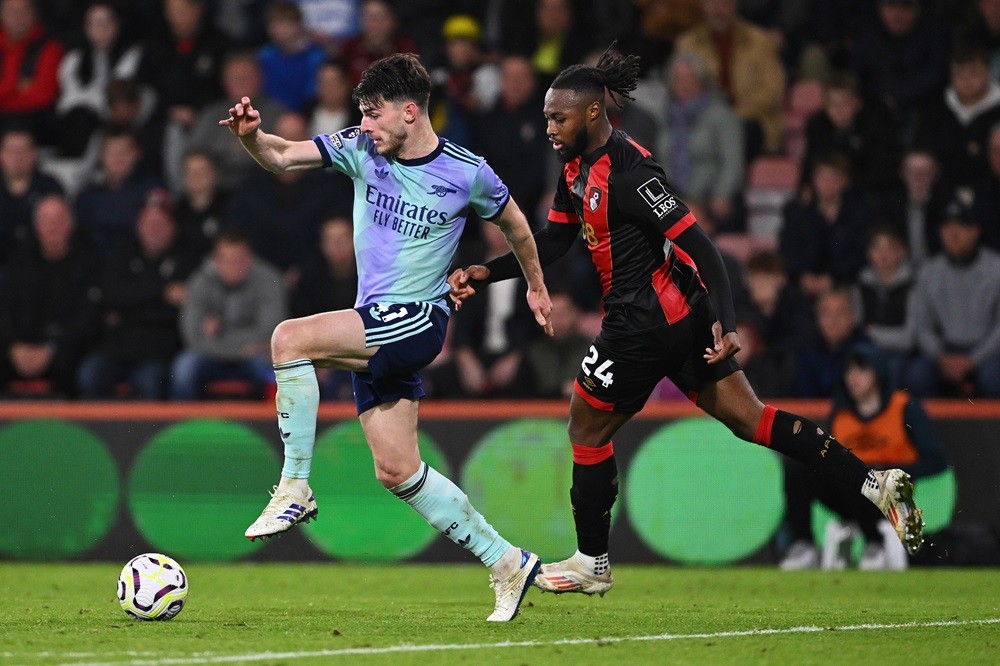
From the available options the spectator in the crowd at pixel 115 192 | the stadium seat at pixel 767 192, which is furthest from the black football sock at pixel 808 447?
the spectator in the crowd at pixel 115 192

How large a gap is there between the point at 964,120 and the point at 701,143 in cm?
231

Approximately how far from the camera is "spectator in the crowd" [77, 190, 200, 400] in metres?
12.9

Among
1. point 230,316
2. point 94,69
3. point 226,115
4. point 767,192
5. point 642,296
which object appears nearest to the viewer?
point 642,296

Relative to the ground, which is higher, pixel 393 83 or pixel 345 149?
pixel 393 83

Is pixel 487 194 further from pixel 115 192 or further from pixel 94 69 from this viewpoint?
pixel 94 69

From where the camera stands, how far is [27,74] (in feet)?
50.3

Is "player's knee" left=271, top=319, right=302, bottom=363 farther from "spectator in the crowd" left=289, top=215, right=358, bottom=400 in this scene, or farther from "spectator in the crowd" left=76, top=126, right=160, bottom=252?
"spectator in the crowd" left=76, top=126, right=160, bottom=252

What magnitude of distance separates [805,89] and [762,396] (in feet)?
13.1

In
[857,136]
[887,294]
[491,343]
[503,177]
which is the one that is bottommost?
[491,343]

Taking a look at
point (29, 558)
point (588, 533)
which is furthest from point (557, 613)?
point (29, 558)

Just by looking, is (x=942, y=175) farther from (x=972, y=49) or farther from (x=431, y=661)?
(x=431, y=661)

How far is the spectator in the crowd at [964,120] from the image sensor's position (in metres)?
13.3

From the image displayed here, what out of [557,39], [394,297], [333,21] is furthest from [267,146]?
[333,21]

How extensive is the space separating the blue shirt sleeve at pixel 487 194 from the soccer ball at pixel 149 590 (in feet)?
7.07
